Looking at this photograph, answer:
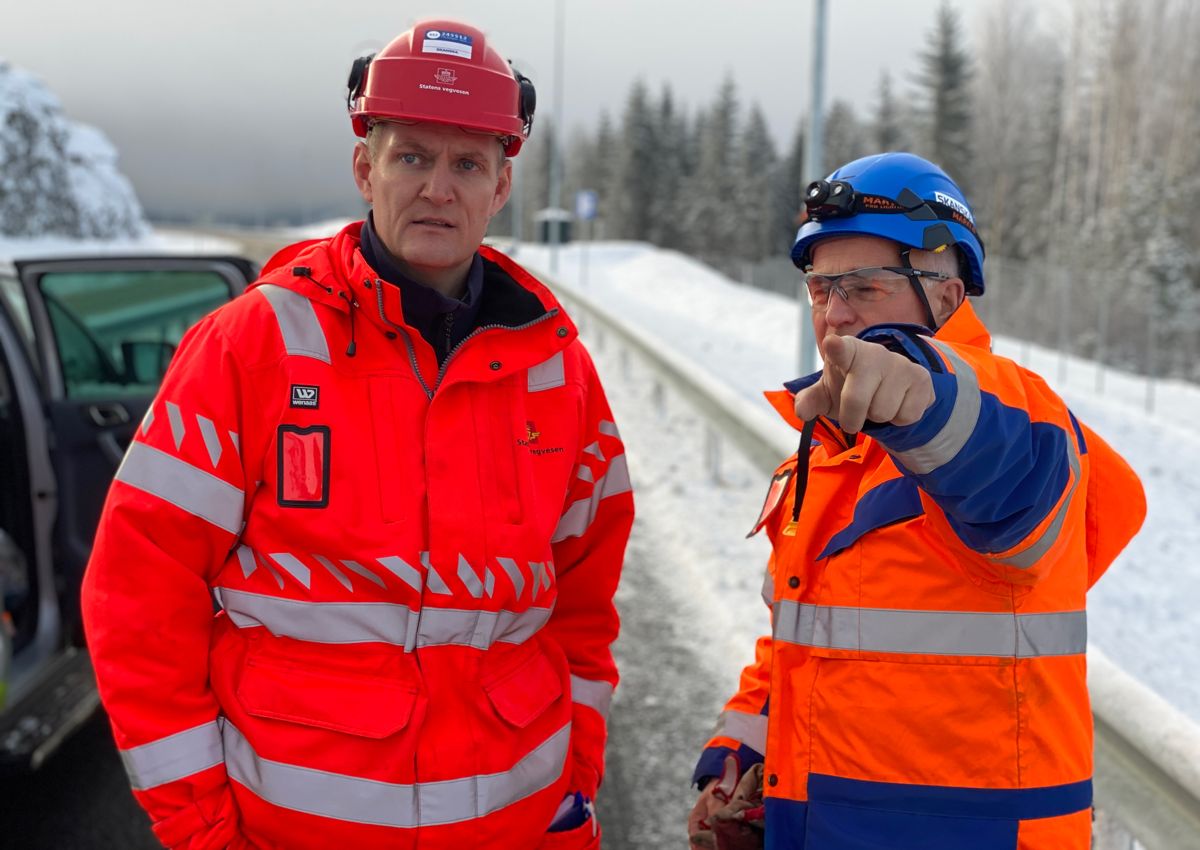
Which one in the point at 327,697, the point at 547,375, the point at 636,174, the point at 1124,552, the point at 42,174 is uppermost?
the point at 547,375

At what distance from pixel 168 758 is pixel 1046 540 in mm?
1569

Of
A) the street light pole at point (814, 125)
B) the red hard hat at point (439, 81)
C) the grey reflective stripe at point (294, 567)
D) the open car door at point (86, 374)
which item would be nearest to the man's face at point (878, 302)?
the red hard hat at point (439, 81)

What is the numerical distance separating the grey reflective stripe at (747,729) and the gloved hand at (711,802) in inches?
1.8

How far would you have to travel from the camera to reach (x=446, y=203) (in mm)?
2098

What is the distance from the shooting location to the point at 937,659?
1.77 m

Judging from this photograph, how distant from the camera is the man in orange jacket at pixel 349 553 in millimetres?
1857

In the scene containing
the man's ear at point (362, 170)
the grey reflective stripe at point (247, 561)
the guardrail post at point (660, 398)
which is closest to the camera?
the grey reflective stripe at point (247, 561)

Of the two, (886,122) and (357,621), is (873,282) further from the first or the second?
(886,122)

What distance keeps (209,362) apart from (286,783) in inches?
31.6

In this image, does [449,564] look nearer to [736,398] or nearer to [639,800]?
[639,800]

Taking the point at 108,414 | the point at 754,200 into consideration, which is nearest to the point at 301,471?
the point at 108,414

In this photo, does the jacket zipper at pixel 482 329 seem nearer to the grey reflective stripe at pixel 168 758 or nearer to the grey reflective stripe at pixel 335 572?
the grey reflective stripe at pixel 335 572

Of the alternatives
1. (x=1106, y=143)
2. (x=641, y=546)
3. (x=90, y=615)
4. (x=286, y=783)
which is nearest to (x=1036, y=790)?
(x=286, y=783)

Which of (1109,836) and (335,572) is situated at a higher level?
(335,572)
